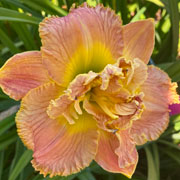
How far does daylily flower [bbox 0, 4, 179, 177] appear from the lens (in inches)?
26.2

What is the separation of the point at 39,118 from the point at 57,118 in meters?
0.05

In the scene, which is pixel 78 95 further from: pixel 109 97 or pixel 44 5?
pixel 44 5

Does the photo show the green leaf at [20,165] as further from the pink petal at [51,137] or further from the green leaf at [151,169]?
the green leaf at [151,169]

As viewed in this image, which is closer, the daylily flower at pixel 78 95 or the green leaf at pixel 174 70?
the daylily flower at pixel 78 95

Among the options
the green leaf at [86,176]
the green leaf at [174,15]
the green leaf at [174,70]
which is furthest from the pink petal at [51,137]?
the green leaf at [174,15]

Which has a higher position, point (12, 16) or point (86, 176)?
point (12, 16)

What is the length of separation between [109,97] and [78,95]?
11cm

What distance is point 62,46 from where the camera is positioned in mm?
687

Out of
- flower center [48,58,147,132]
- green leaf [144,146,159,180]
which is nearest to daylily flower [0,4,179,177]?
flower center [48,58,147,132]

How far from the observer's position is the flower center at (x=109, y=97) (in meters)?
0.65

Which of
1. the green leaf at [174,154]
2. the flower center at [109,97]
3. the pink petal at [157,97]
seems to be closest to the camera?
the flower center at [109,97]

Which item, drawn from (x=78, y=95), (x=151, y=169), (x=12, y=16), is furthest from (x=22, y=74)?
(x=151, y=169)

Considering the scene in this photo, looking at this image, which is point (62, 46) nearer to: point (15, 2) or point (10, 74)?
point (10, 74)

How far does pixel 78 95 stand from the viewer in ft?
2.19
